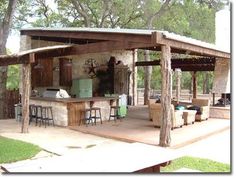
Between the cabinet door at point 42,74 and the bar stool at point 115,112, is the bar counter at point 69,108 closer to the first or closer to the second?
the bar stool at point 115,112

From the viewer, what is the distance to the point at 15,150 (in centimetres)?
751

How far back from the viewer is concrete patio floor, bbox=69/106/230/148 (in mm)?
8570

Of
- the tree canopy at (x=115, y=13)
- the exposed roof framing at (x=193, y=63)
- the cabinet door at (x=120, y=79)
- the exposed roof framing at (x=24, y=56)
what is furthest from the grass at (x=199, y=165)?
the tree canopy at (x=115, y=13)

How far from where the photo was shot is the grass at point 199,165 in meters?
6.19

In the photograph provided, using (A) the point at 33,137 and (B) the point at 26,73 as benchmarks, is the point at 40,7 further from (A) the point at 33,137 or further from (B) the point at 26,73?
(A) the point at 33,137

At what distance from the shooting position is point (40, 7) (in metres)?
20.6

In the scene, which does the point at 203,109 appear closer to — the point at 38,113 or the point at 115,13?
the point at 38,113

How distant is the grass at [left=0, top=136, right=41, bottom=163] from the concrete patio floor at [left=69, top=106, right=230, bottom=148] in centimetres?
217

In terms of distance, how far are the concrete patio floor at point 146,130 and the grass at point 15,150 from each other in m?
2.17

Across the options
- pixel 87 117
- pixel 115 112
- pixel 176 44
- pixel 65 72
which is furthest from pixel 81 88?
pixel 176 44

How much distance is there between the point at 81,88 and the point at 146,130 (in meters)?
5.51

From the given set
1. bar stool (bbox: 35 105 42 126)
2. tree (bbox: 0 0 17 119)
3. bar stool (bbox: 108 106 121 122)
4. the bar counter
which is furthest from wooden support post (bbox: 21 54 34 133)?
tree (bbox: 0 0 17 119)

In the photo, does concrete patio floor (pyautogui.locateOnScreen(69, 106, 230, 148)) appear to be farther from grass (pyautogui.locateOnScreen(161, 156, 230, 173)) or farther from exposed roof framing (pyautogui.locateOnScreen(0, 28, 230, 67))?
exposed roof framing (pyautogui.locateOnScreen(0, 28, 230, 67))

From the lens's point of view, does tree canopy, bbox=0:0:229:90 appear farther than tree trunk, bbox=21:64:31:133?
Yes
